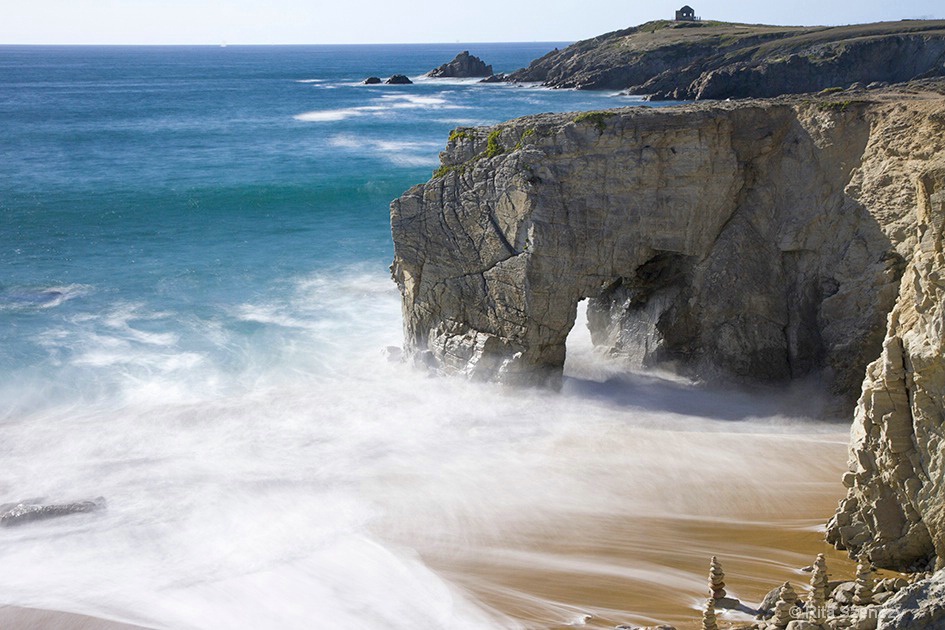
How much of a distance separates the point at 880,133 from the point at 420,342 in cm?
859

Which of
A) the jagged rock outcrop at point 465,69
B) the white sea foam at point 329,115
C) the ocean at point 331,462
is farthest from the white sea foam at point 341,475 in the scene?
the jagged rock outcrop at point 465,69

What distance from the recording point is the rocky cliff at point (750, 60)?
65188 millimetres

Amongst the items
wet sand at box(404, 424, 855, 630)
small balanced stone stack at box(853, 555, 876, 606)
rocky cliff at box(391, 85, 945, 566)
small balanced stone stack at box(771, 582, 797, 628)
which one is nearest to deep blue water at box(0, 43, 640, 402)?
rocky cliff at box(391, 85, 945, 566)

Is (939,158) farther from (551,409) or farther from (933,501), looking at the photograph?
(551,409)

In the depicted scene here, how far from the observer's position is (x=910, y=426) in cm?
988

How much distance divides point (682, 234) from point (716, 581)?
730 cm

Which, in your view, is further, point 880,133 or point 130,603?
point 880,133

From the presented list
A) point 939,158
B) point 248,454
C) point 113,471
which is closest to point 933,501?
point 939,158

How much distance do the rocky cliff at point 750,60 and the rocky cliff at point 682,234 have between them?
49.5 metres

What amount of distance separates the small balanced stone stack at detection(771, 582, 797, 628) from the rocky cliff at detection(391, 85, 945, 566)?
21.2 feet

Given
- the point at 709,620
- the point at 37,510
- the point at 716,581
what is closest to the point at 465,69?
the point at 37,510

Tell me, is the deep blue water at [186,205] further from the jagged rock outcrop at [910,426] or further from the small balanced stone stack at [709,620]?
the jagged rock outcrop at [910,426]

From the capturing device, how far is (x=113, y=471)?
14531 millimetres

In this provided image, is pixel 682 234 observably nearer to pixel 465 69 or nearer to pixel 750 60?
pixel 750 60
